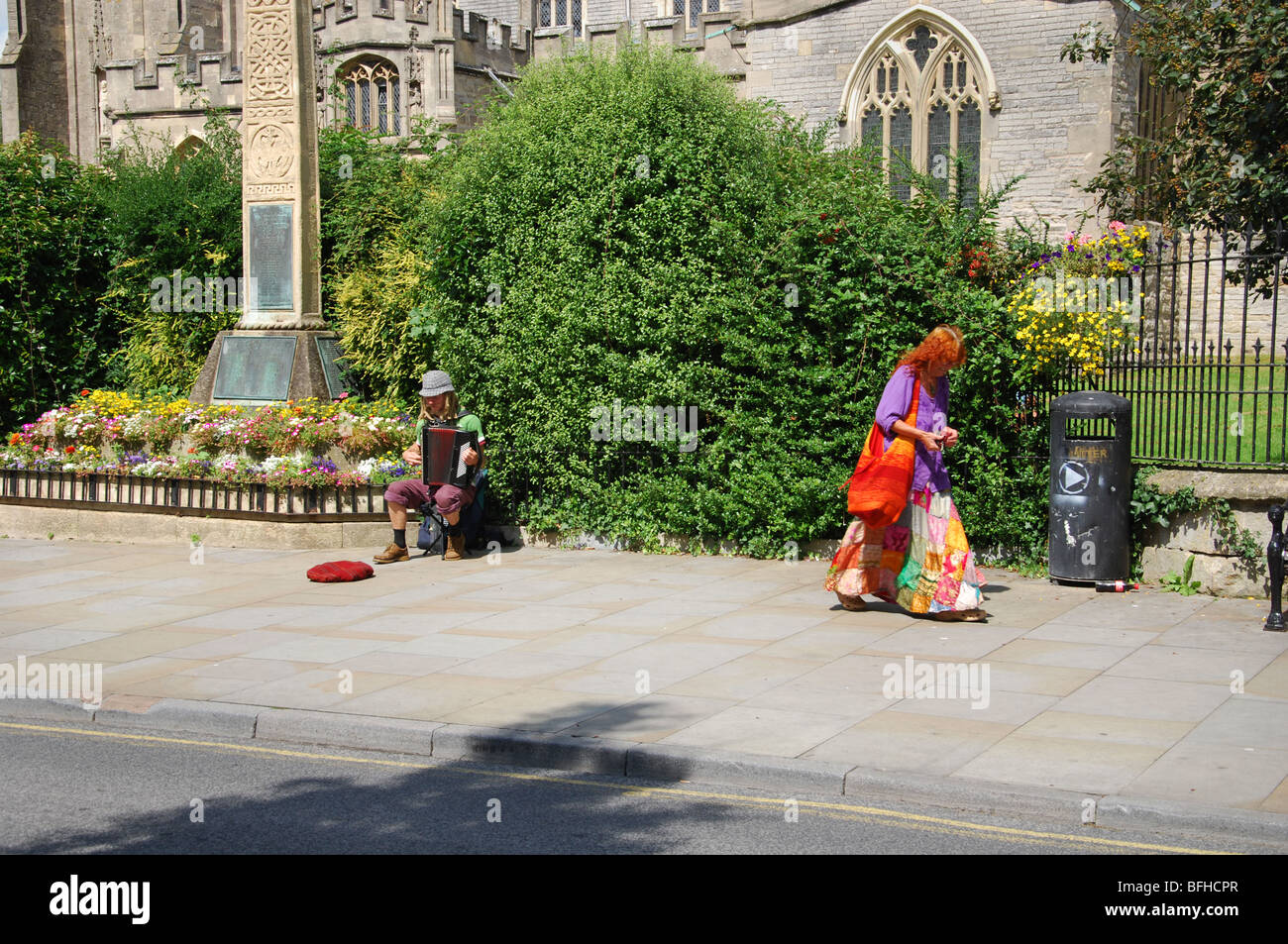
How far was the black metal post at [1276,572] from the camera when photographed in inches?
342

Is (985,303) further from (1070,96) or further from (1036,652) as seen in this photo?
(1070,96)

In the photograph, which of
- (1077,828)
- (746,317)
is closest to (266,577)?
(746,317)

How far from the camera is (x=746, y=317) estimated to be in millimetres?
11922

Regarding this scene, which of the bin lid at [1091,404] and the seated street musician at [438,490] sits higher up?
the bin lid at [1091,404]

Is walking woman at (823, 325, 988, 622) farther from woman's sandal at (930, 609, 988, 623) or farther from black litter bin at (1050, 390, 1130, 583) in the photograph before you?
black litter bin at (1050, 390, 1130, 583)

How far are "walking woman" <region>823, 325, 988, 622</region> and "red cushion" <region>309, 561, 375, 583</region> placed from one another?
430cm

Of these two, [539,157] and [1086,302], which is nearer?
[1086,302]

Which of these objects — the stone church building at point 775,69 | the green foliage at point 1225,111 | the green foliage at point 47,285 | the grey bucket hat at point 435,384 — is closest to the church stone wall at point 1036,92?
the stone church building at point 775,69

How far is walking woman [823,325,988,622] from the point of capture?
9172 millimetres

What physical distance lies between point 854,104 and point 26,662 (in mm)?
23608

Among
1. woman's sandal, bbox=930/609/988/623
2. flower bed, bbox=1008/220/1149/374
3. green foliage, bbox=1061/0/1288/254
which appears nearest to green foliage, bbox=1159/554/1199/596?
flower bed, bbox=1008/220/1149/374

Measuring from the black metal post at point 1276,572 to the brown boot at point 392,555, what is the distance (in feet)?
24.3

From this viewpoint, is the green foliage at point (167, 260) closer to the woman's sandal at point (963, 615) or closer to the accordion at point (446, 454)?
the accordion at point (446, 454)

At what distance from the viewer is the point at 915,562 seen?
30.7 ft
